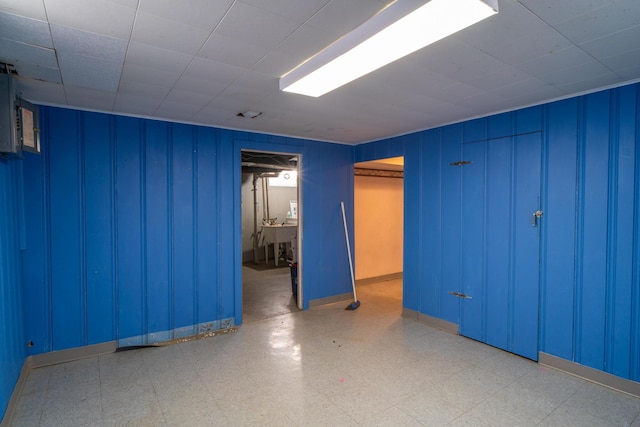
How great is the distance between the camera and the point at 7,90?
2.25 meters

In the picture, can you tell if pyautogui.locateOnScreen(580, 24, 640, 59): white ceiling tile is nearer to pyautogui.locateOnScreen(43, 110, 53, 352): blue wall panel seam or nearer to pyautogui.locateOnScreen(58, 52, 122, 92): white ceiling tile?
pyautogui.locateOnScreen(58, 52, 122, 92): white ceiling tile

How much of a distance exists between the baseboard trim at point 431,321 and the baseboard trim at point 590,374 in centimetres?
96

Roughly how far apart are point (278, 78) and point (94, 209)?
2.41 meters

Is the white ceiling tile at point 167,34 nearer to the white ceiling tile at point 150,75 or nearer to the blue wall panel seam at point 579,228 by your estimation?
Answer: the white ceiling tile at point 150,75

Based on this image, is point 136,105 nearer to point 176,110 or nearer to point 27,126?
point 176,110

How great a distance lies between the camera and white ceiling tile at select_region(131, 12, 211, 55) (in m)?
1.74

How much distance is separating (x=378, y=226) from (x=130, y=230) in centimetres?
432

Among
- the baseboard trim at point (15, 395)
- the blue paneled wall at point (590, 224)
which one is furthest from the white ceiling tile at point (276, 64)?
the baseboard trim at point (15, 395)

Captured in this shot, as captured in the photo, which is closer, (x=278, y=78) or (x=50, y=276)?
(x=278, y=78)

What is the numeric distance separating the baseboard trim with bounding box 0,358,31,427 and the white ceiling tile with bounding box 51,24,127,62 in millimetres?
2434

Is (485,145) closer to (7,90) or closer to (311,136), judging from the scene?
(311,136)

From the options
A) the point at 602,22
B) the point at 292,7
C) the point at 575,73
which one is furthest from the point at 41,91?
the point at 575,73

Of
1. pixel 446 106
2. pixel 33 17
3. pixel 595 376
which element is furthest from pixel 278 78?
pixel 595 376

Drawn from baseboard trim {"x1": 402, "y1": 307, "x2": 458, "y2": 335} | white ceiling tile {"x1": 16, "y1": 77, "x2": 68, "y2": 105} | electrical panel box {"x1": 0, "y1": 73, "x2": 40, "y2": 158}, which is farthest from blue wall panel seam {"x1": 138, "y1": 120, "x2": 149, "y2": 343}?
baseboard trim {"x1": 402, "y1": 307, "x2": 458, "y2": 335}
